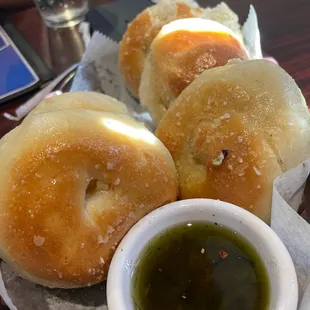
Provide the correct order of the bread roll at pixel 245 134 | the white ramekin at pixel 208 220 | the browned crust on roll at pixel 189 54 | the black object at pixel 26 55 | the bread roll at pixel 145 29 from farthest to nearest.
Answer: the black object at pixel 26 55 → the bread roll at pixel 145 29 → the browned crust on roll at pixel 189 54 → the bread roll at pixel 245 134 → the white ramekin at pixel 208 220

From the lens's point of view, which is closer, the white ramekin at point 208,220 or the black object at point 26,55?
the white ramekin at point 208,220

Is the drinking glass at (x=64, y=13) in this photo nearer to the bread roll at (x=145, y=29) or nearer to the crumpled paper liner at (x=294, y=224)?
the bread roll at (x=145, y=29)

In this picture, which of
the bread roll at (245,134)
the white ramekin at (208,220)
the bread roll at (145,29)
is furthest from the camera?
the bread roll at (145,29)

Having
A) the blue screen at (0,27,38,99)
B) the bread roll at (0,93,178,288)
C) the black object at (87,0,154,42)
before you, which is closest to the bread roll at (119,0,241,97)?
the black object at (87,0,154,42)

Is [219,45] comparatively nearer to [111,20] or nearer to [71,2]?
[111,20]

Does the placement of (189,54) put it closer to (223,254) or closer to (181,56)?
(181,56)

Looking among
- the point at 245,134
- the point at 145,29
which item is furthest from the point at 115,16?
the point at 245,134

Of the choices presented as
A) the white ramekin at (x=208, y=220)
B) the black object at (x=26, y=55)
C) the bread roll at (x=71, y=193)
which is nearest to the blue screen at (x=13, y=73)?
the black object at (x=26, y=55)
